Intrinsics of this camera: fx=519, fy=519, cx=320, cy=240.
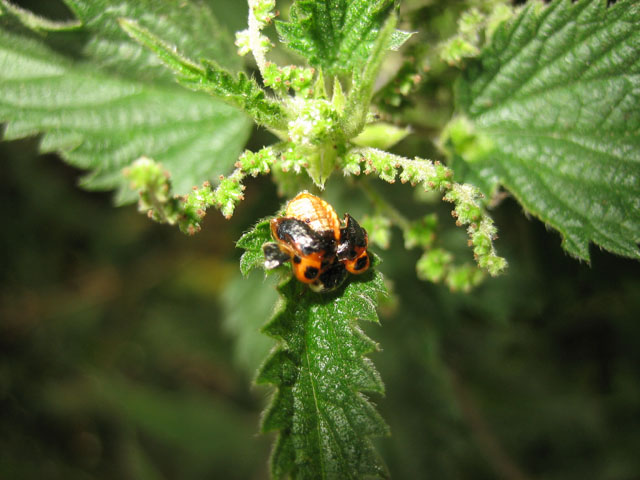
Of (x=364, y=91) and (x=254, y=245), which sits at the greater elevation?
(x=364, y=91)

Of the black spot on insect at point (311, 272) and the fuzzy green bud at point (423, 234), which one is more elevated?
the fuzzy green bud at point (423, 234)

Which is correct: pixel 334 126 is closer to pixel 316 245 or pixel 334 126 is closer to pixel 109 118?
pixel 316 245

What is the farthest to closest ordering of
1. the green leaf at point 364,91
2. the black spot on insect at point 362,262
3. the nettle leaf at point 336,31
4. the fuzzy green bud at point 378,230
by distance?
1. the fuzzy green bud at point 378,230
2. the nettle leaf at point 336,31
3. the black spot on insect at point 362,262
4. the green leaf at point 364,91

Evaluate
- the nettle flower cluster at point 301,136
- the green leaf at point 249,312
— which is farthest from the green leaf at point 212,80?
the green leaf at point 249,312

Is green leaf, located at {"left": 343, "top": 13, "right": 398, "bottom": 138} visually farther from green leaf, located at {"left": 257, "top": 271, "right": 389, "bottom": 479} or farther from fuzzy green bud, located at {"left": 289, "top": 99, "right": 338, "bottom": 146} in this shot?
green leaf, located at {"left": 257, "top": 271, "right": 389, "bottom": 479}

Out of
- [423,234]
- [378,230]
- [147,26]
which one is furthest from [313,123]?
[147,26]

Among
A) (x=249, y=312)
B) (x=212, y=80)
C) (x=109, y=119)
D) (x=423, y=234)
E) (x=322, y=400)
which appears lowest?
(x=322, y=400)

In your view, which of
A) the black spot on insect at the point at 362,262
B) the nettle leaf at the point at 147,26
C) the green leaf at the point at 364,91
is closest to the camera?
the green leaf at the point at 364,91

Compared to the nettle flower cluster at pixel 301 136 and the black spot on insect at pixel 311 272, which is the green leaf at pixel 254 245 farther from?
the black spot on insect at pixel 311 272
